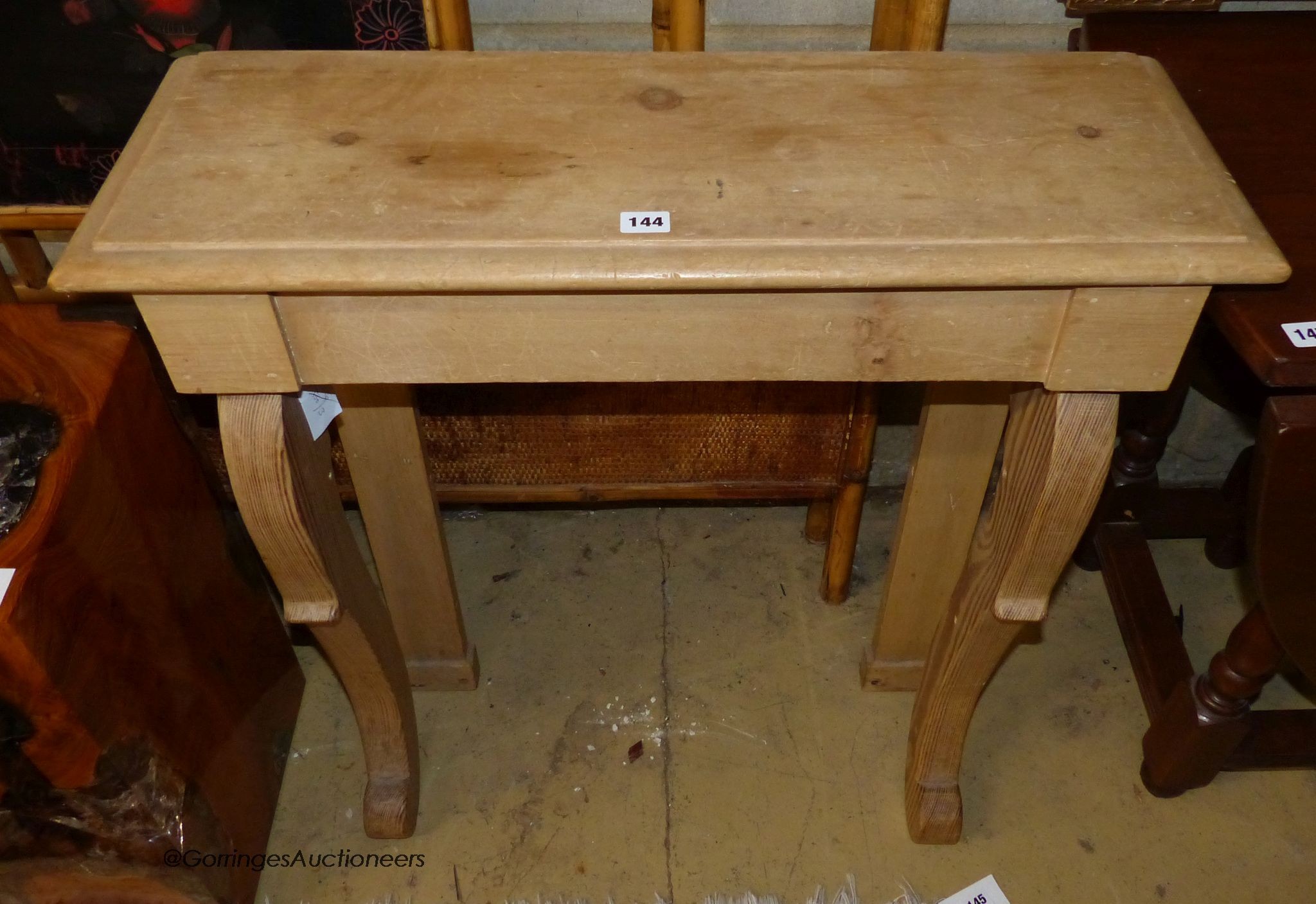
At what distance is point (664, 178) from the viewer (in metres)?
0.90

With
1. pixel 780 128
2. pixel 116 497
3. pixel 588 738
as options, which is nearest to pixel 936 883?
pixel 588 738

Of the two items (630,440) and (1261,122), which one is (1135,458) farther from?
(630,440)

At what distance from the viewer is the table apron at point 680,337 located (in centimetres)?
86

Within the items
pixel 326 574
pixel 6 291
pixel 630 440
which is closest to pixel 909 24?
pixel 630 440

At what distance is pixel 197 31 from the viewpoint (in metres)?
1.23

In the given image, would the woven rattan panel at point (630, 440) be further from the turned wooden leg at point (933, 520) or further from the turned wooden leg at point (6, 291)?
the turned wooden leg at point (6, 291)

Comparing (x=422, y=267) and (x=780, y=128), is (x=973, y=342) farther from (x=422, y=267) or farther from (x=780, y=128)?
(x=422, y=267)

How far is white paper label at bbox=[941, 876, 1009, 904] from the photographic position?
137 centimetres

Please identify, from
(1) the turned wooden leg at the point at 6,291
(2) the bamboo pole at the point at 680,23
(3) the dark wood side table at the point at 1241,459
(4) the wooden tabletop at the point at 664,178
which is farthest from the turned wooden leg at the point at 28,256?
(3) the dark wood side table at the point at 1241,459

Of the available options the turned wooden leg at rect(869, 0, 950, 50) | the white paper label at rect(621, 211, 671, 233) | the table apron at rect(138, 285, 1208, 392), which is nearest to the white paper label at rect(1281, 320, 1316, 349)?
the table apron at rect(138, 285, 1208, 392)

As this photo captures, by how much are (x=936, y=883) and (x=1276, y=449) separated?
73 centimetres

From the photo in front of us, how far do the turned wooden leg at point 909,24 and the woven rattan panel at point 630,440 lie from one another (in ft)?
1.43

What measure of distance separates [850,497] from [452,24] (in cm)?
84

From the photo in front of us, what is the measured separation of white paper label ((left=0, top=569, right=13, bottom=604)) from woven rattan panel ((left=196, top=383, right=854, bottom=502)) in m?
0.52
